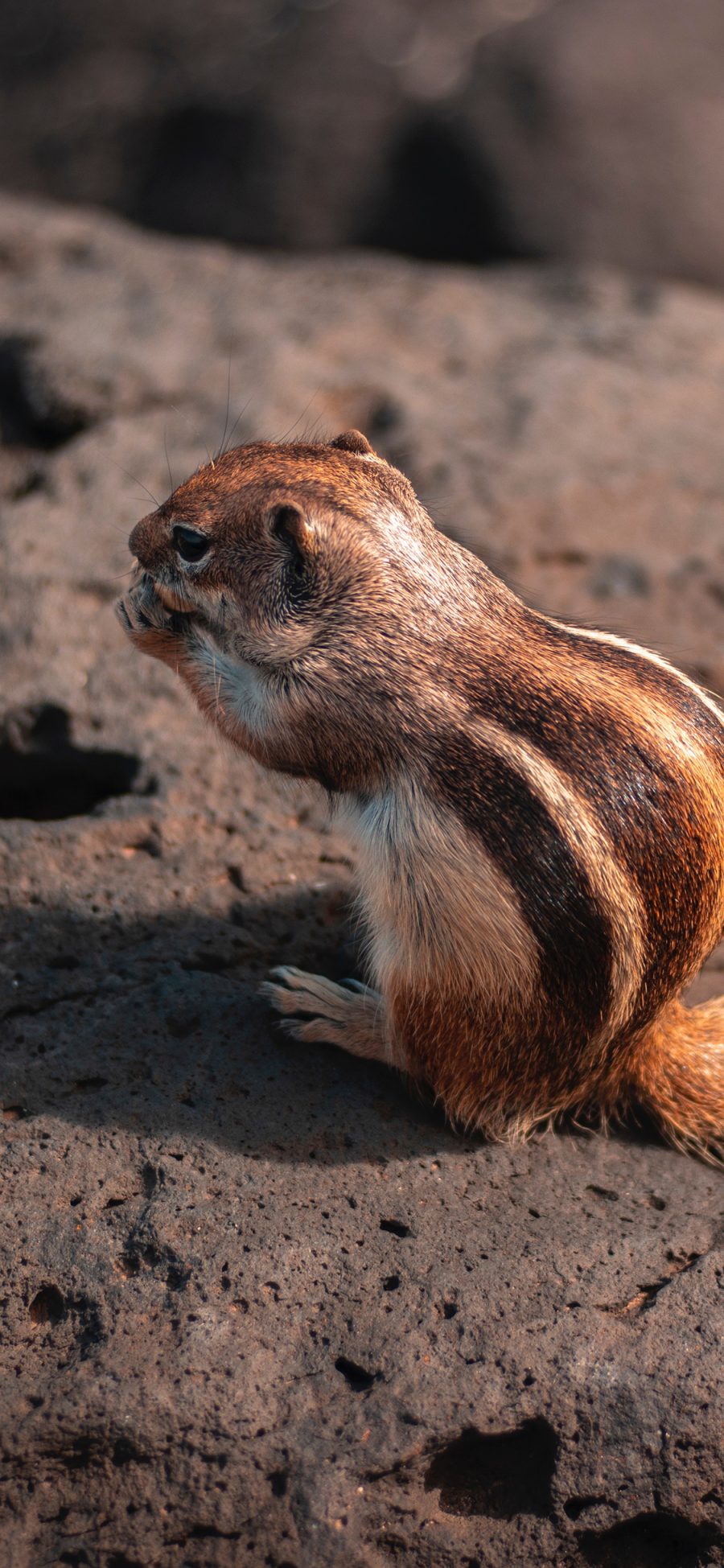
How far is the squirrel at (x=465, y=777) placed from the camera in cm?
273

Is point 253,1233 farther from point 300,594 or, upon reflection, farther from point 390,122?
point 390,122

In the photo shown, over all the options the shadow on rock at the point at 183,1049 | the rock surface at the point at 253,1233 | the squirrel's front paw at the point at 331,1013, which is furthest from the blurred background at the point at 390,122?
the squirrel's front paw at the point at 331,1013

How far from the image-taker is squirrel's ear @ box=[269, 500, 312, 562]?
9.62 feet

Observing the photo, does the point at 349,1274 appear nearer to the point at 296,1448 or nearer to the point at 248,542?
the point at 296,1448

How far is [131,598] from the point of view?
130 inches

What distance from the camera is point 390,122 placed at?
7.45 m

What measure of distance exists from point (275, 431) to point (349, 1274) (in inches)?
149

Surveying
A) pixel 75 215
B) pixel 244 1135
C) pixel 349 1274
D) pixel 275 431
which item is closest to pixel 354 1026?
pixel 244 1135

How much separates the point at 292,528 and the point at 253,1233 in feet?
5.32

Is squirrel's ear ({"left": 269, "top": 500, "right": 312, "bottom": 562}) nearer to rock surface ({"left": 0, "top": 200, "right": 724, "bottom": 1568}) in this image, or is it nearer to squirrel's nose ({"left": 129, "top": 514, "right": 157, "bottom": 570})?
squirrel's nose ({"left": 129, "top": 514, "right": 157, "bottom": 570})

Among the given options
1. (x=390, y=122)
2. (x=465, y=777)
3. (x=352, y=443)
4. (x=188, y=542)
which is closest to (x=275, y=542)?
(x=188, y=542)

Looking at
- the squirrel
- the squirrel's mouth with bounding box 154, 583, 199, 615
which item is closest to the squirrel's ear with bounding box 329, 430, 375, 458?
the squirrel

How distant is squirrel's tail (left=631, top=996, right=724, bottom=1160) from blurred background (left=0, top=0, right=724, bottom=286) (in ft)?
17.6

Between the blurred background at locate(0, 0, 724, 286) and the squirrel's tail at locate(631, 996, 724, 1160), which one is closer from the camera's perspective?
the squirrel's tail at locate(631, 996, 724, 1160)
